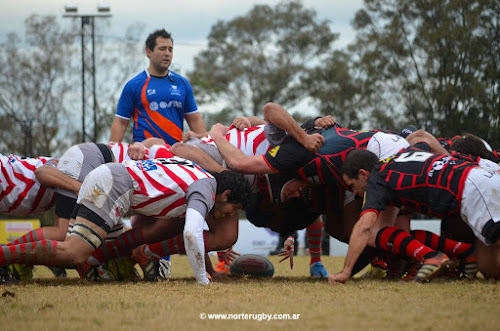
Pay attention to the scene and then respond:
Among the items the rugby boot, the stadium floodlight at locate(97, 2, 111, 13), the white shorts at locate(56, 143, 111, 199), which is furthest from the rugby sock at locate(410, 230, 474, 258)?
the stadium floodlight at locate(97, 2, 111, 13)

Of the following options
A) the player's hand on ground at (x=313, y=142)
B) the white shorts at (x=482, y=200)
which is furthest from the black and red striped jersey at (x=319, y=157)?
the white shorts at (x=482, y=200)

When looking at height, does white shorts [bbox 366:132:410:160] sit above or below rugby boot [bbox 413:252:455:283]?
above

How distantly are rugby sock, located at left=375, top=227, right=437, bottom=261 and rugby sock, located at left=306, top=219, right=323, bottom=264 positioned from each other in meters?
1.33

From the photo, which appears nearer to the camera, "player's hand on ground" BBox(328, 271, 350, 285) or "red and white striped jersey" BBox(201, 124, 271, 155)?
"player's hand on ground" BBox(328, 271, 350, 285)

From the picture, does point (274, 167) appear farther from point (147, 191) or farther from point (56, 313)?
point (56, 313)

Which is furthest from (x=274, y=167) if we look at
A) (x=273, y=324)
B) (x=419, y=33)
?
(x=419, y=33)

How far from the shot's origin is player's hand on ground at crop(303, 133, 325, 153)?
5359mm

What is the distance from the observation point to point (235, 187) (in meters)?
5.23

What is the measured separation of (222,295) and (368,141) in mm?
2063

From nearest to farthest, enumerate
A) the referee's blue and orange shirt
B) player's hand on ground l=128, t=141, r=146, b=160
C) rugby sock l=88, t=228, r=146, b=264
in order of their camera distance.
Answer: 1. rugby sock l=88, t=228, r=146, b=264
2. player's hand on ground l=128, t=141, r=146, b=160
3. the referee's blue and orange shirt

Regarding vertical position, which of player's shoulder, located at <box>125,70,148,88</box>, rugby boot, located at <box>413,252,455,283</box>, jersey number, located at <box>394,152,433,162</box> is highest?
player's shoulder, located at <box>125,70,148,88</box>

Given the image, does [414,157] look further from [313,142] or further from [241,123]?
[241,123]

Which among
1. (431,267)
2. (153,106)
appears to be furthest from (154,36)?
(431,267)

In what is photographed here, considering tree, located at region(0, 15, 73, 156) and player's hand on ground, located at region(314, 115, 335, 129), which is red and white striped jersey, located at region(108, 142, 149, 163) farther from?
tree, located at region(0, 15, 73, 156)
